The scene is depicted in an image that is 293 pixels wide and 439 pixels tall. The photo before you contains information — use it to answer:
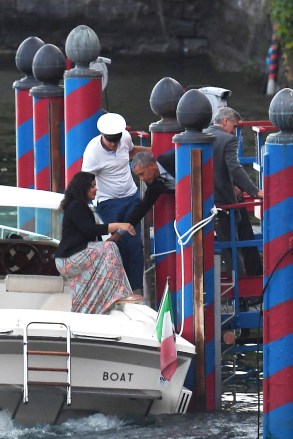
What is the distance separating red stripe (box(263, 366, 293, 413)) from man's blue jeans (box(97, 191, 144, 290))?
2254 millimetres

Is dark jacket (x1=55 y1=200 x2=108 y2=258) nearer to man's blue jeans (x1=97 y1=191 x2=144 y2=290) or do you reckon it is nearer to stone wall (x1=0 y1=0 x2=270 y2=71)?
man's blue jeans (x1=97 y1=191 x2=144 y2=290)

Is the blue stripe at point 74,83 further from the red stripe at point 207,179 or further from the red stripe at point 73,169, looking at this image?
the red stripe at point 207,179

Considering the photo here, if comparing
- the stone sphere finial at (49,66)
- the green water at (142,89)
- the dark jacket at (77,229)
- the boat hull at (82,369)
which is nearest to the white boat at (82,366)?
the boat hull at (82,369)

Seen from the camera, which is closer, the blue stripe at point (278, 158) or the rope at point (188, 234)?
the blue stripe at point (278, 158)

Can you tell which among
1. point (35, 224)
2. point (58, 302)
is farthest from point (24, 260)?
point (58, 302)

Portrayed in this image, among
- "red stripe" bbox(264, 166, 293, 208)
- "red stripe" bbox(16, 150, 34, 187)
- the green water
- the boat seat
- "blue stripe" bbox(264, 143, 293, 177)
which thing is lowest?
the green water

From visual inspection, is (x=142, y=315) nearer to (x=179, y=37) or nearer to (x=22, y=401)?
(x=22, y=401)

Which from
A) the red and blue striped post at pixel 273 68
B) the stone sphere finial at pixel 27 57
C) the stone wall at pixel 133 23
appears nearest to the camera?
the stone sphere finial at pixel 27 57

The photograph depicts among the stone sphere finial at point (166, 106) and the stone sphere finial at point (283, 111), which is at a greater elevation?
the stone sphere finial at point (283, 111)

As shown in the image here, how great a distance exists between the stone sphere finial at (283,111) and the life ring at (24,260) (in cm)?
289

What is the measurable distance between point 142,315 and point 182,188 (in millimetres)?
830

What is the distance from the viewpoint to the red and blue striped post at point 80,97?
11898 mm

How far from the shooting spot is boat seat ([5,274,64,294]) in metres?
10.9

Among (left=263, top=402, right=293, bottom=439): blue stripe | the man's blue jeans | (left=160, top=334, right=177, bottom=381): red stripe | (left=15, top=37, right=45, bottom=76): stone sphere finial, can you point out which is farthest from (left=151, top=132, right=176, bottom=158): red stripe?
(left=15, top=37, right=45, bottom=76): stone sphere finial
